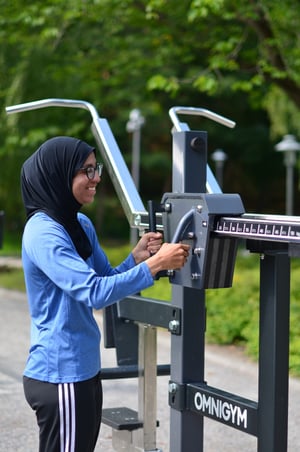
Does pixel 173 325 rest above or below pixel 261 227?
below

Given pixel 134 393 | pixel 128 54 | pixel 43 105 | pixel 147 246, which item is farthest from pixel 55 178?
pixel 128 54

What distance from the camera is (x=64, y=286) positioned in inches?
108

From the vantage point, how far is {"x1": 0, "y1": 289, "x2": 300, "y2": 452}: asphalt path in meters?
5.03

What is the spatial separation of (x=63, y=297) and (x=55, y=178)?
0.37m

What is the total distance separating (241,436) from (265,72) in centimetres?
807

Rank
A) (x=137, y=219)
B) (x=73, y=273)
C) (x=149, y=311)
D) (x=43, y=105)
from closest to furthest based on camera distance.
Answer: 1. (x=73, y=273)
2. (x=137, y=219)
3. (x=149, y=311)
4. (x=43, y=105)

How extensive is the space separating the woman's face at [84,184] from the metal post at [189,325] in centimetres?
49

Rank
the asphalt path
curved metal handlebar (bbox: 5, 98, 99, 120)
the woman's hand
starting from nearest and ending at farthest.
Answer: the woman's hand → curved metal handlebar (bbox: 5, 98, 99, 120) → the asphalt path

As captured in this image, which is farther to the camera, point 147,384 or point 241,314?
point 241,314

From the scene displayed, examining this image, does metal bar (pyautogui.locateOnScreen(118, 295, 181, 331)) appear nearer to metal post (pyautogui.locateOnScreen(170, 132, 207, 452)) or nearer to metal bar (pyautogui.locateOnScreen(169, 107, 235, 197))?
metal post (pyautogui.locateOnScreen(170, 132, 207, 452))

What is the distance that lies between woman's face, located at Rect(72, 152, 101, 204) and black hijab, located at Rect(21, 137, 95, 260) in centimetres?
2

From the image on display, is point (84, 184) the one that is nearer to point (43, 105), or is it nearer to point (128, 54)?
point (43, 105)

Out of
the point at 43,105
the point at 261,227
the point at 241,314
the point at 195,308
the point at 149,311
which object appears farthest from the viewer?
the point at 241,314

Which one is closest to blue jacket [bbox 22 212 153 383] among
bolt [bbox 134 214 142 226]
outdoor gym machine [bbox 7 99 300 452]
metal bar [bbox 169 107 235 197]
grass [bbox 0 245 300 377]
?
outdoor gym machine [bbox 7 99 300 452]
